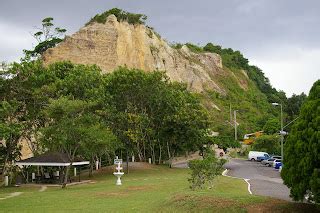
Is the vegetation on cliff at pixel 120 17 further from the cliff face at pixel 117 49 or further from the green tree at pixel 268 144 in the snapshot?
the green tree at pixel 268 144

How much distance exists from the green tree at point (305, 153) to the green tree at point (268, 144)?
54100 millimetres

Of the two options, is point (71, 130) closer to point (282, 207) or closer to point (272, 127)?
point (282, 207)

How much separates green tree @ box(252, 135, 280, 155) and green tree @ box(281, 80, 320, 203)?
5410 centimetres

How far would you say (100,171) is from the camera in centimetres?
4269

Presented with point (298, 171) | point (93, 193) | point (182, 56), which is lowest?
point (93, 193)

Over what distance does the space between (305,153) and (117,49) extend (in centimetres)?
6251

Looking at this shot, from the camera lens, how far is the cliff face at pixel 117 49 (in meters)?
70.5

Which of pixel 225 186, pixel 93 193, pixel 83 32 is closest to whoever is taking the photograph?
pixel 93 193

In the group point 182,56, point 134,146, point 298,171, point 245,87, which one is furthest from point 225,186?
point 245,87

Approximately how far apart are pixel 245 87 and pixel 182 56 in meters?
25.8

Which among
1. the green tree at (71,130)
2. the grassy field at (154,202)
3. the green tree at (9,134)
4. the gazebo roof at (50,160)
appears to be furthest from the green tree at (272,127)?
the grassy field at (154,202)

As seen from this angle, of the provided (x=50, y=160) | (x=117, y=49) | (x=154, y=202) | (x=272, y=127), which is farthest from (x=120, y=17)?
(x=154, y=202)

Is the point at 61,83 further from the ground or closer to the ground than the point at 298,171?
further from the ground

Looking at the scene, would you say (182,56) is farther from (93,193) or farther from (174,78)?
(93,193)
